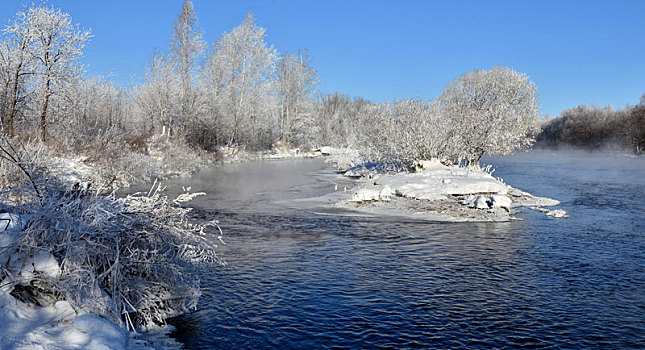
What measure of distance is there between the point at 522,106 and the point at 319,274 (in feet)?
80.9

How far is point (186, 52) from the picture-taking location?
40.2 metres

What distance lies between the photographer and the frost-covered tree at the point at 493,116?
25500 millimetres

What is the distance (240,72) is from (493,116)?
29747 mm

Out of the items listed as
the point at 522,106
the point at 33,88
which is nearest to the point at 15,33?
the point at 33,88

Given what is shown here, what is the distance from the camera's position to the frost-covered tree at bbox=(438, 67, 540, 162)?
25500mm

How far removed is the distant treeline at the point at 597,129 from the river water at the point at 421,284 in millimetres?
55493

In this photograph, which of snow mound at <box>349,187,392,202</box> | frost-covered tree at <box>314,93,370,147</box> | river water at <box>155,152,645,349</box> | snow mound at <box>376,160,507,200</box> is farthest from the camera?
frost-covered tree at <box>314,93,370,147</box>

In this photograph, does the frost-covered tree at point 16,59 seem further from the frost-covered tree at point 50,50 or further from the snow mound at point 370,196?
the snow mound at point 370,196

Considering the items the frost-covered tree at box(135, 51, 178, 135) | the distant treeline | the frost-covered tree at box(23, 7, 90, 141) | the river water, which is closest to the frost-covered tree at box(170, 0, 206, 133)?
the frost-covered tree at box(135, 51, 178, 135)

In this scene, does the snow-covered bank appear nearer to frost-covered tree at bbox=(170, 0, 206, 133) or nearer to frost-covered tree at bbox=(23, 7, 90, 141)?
frost-covered tree at bbox=(23, 7, 90, 141)

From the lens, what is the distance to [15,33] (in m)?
20.9

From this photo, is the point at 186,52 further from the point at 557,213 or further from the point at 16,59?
the point at 557,213

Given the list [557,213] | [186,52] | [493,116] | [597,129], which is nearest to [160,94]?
[186,52]

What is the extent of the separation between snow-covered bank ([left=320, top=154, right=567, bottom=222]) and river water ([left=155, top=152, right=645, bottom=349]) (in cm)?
107
